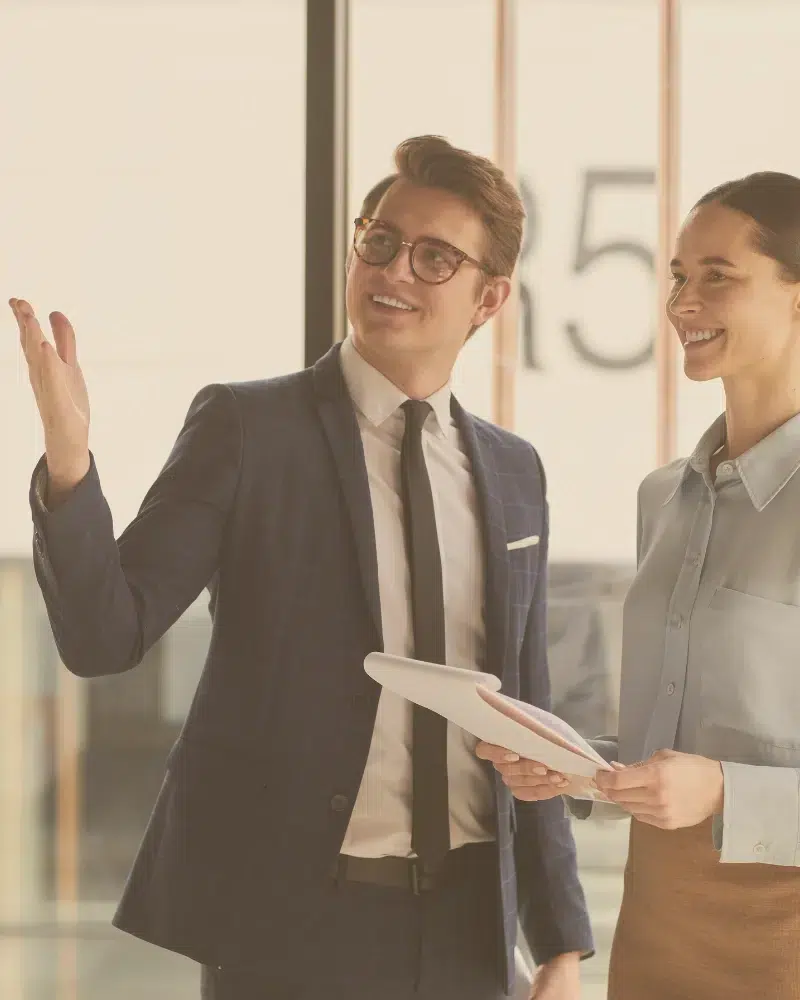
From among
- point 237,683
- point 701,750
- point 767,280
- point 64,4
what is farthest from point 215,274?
point 701,750

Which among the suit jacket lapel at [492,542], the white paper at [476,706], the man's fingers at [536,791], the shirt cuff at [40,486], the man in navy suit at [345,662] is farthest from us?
the suit jacket lapel at [492,542]

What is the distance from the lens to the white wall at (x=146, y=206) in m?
2.16

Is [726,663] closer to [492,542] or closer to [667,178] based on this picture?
[492,542]

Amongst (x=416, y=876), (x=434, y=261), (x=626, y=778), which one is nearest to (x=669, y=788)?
(x=626, y=778)

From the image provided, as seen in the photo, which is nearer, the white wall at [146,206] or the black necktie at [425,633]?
the black necktie at [425,633]

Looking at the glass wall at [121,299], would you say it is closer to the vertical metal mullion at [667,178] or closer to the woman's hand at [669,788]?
the vertical metal mullion at [667,178]

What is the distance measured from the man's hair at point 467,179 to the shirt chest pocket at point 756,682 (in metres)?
0.68

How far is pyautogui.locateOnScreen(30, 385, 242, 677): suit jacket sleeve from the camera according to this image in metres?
1.18

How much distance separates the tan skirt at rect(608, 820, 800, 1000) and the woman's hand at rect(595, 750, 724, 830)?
12cm

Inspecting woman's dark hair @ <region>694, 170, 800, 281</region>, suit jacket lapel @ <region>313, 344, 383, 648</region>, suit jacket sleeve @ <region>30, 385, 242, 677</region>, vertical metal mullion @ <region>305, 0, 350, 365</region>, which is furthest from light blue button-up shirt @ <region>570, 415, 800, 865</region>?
vertical metal mullion @ <region>305, 0, 350, 365</region>

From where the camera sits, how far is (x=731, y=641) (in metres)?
1.28

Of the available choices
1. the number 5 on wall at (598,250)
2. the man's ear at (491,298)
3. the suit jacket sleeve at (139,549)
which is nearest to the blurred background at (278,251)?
the number 5 on wall at (598,250)

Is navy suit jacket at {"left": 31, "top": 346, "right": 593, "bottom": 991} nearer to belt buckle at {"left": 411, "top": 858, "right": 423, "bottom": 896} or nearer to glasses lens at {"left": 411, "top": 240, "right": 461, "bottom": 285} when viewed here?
belt buckle at {"left": 411, "top": 858, "right": 423, "bottom": 896}

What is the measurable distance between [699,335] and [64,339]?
0.78 m
